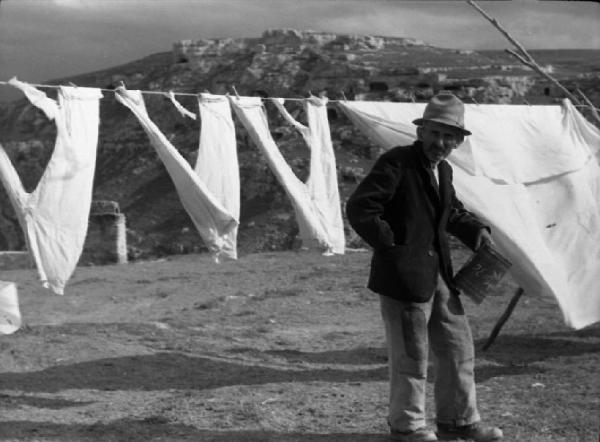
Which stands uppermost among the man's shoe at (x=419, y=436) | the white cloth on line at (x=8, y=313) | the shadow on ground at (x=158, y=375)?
the white cloth on line at (x=8, y=313)

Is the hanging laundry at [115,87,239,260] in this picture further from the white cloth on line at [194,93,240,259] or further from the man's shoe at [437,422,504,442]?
the man's shoe at [437,422,504,442]

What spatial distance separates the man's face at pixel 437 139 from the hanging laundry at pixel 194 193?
2.25 meters

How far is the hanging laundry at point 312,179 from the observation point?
763cm

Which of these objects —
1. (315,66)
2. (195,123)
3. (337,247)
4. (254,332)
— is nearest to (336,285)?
(254,332)

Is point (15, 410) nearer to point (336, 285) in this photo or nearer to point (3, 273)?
point (336, 285)

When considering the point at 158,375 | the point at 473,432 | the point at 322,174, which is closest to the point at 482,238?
the point at 473,432

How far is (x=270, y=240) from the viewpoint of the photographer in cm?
1753

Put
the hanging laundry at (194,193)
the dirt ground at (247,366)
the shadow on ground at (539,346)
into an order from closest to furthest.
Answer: the dirt ground at (247,366)
the hanging laundry at (194,193)
the shadow on ground at (539,346)

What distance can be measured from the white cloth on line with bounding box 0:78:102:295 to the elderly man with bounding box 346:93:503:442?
2.16m

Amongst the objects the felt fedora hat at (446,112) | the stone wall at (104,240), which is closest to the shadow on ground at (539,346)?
the felt fedora hat at (446,112)

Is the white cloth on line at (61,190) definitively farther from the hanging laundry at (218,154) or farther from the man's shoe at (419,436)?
the man's shoe at (419,436)

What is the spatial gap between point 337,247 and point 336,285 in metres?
3.44

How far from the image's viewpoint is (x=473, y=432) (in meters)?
5.11

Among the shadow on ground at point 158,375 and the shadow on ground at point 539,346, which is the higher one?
the shadow on ground at point 158,375
